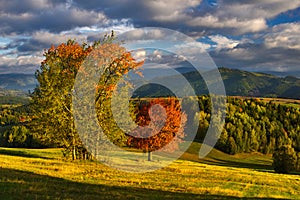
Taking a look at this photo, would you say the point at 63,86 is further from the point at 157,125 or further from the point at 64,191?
the point at 157,125

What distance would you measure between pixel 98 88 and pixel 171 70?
9119mm

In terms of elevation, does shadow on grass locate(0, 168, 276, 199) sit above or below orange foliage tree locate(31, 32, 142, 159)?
below

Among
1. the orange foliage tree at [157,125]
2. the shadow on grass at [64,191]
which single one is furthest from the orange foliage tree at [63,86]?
the orange foliage tree at [157,125]

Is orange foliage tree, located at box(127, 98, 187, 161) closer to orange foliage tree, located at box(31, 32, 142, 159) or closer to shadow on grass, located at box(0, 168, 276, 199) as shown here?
orange foliage tree, located at box(31, 32, 142, 159)

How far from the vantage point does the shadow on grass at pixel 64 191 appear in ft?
61.8

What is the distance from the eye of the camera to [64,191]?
2123 cm

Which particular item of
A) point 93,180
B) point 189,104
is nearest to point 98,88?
point 93,180

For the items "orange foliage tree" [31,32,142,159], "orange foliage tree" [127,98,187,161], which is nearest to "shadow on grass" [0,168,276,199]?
"orange foliage tree" [31,32,142,159]

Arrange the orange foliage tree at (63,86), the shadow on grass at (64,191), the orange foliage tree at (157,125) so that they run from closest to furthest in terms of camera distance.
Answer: the shadow on grass at (64,191), the orange foliage tree at (63,86), the orange foliage tree at (157,125)

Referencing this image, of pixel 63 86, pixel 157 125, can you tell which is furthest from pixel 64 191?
pixel 157 125

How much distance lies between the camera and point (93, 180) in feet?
91.0

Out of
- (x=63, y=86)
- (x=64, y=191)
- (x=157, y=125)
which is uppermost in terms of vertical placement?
(x=63, y=86)

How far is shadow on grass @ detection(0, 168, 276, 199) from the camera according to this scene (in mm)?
18841

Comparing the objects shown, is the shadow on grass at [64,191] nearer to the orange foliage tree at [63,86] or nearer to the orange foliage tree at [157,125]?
the orange foliage tree at [63,86]
